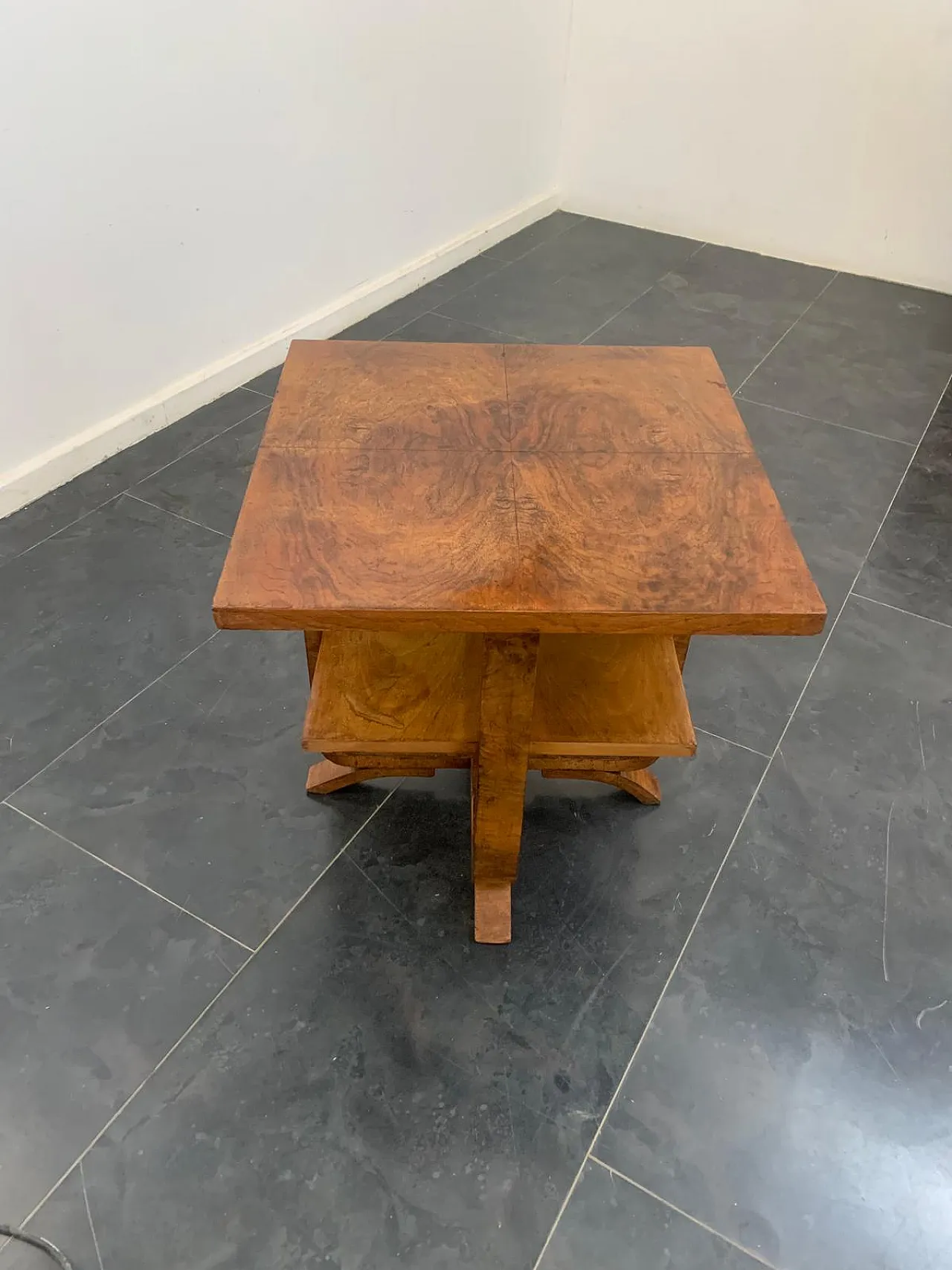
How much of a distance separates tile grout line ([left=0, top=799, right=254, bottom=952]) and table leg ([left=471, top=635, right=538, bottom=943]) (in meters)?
0.34

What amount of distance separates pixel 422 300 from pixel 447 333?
9.9 inches

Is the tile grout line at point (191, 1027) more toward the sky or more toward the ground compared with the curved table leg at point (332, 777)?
more toward the ground

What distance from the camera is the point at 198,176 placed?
2066 millimetres

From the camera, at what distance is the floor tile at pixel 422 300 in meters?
2.73

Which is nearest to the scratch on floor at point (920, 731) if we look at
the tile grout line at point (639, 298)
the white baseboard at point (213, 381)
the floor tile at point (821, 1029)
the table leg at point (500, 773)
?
the floor tile at point (821, 1029)

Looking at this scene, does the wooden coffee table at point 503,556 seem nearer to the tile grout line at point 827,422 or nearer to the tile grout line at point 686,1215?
the tile grout line at point 686,1215

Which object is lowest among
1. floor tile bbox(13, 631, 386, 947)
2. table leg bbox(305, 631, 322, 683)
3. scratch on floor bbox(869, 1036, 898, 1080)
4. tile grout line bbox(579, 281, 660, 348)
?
scratch on floor bbox(869, 1036, 898, 1080)

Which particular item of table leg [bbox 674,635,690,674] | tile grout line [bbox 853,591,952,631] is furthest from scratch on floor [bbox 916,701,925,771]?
table leg [bbox 674,635,690,674]

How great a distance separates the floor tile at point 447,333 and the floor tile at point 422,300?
0.03m

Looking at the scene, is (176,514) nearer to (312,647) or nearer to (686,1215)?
(312,647)

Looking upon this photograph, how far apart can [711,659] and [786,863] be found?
45 cm

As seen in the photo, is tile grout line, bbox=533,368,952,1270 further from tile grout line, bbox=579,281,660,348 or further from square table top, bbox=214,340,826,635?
tile grout line, bbox=579,281,660,348

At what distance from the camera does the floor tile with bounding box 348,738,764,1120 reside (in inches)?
45.6

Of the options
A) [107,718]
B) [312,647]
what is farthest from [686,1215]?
[107,718]
